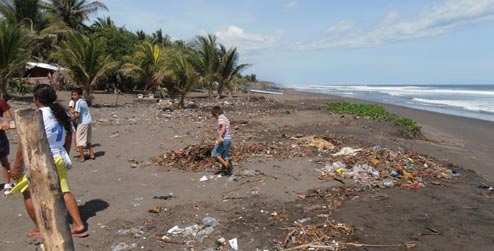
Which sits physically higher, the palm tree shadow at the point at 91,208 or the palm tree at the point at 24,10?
the palm tree at the point at 24,10

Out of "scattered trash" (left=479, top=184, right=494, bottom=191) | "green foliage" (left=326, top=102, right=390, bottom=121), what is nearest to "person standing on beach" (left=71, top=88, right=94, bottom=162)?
"scattered trash" (left=479, top=184, right=494, bottom=191)

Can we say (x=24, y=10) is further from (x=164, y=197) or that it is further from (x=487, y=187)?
(x=487, y=187)

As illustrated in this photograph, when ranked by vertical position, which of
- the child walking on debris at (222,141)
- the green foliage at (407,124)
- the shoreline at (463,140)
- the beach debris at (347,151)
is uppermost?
the child walking on debris at (222,141)

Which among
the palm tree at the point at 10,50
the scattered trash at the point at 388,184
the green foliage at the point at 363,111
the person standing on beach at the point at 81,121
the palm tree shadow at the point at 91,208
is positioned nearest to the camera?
the palm tree shadow at the point at 91,208

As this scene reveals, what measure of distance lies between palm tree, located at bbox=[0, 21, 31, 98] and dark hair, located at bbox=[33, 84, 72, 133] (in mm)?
13543

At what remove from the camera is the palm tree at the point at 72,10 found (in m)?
30.8

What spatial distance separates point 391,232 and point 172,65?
16.6 meters

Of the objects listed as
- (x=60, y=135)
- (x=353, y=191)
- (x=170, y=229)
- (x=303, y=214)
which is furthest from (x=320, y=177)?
(x=60, y=135)

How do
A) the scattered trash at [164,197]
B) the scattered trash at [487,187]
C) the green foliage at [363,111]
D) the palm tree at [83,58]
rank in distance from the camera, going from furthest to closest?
the palm tree at [83,58]
the green foliage at [363,111]
the scattered trash at [487,187]
the scattered trash at [164,197]

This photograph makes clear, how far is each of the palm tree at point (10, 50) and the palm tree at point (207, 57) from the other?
37.9ft

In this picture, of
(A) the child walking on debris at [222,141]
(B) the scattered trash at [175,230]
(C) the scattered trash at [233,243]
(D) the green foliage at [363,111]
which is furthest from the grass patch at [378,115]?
(B) the scattered trash at [175,230]

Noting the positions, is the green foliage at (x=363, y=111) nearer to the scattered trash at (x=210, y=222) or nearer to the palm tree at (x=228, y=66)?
the palm tree at (x=228, y=66)

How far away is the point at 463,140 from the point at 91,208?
12957mm

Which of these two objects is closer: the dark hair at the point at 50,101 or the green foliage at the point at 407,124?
the dark hair at the point at 50,101
